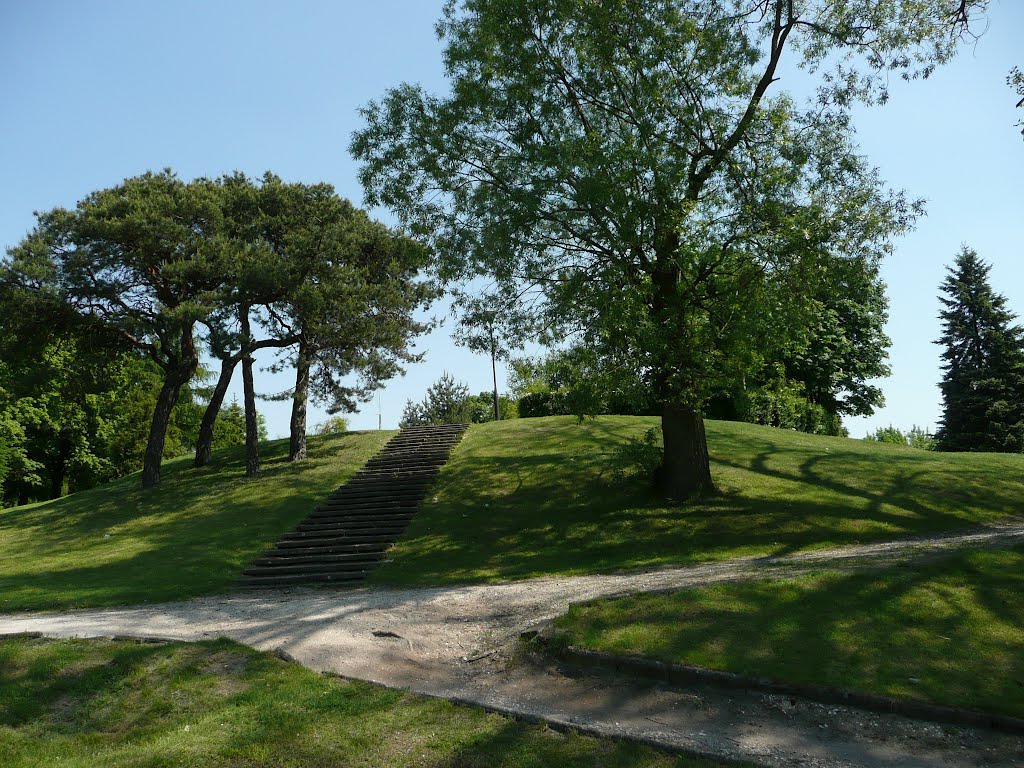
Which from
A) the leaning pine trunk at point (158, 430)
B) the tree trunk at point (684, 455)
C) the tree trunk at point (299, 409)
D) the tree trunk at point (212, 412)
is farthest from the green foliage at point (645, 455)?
the leaning pine trunk at point (158, 430)

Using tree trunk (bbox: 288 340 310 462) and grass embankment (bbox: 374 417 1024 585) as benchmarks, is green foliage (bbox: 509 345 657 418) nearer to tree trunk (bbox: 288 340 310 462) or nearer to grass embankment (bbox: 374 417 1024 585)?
grass embankment (bbox: 374 417 1024 585)

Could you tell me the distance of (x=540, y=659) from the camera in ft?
28.3

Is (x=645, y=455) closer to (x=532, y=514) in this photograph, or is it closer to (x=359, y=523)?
(x=532, y=514)

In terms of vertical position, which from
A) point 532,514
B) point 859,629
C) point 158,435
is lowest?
point 859,629

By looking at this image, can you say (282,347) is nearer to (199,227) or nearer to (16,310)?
(199,227)

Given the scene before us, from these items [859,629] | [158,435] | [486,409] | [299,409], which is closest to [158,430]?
[158,435]

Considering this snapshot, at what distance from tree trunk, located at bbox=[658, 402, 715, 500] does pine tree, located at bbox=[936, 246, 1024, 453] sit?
89.0ft

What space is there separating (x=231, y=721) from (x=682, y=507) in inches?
511

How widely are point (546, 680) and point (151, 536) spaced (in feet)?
55.4

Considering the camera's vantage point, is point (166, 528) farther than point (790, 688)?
Yes

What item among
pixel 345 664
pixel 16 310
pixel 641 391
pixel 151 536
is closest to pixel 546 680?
pixel 345 664

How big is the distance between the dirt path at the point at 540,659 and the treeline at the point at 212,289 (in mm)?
14852

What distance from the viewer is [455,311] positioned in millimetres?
19000

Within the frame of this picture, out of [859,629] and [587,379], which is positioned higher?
[587,379]
